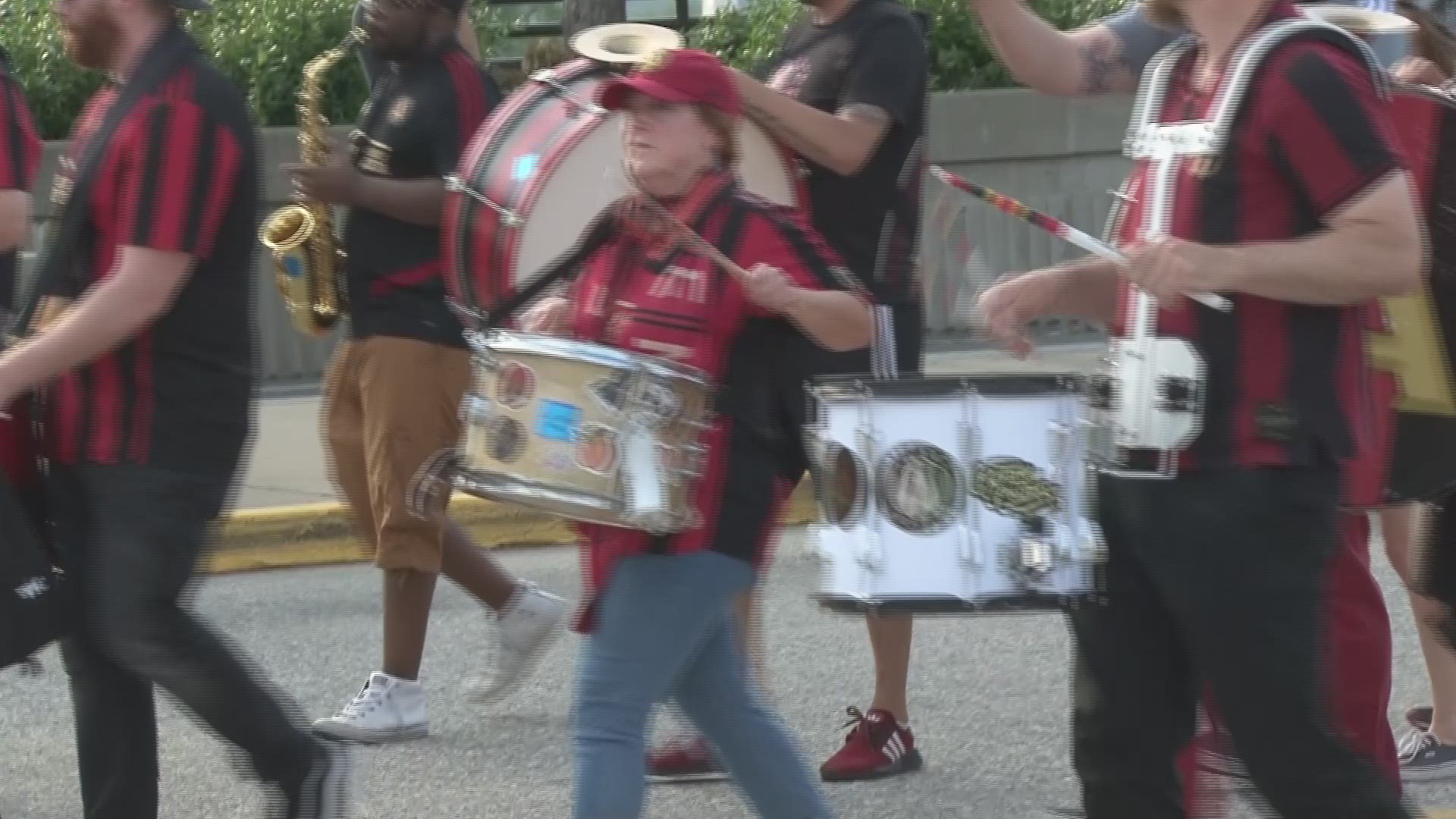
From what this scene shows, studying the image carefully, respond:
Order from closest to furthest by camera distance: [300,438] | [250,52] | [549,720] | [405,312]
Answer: [405,312] < [549,720] < [300,438] < [250,52]

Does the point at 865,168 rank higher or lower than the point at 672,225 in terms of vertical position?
higher

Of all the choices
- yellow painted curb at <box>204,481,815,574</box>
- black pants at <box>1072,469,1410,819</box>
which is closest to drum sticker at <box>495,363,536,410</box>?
black pants at <box>1072,469,1410,819</box>

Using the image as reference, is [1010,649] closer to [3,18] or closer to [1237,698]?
[1237,698]

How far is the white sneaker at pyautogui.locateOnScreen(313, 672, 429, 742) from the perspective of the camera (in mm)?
5250

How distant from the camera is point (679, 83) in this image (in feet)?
11.3

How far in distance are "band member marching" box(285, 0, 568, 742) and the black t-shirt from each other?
0.93m

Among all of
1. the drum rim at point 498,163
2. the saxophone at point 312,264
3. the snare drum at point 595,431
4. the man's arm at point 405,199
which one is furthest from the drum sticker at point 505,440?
the saxophone at point 312,264

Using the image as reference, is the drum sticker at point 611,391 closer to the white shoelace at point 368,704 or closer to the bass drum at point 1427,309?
the bass drum at point 1427,309

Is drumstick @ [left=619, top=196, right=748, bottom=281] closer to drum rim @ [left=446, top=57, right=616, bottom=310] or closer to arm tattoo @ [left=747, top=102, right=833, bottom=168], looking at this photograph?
arm tattoo @ [left=747, top=102, right=833, bottom=168]

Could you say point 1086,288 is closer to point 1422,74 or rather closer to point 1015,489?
point 1015,489

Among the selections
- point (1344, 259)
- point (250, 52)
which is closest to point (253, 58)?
point (250, 52)

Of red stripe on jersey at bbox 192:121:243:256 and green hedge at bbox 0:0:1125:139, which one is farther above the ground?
green hedge at bbox 0:0:1125:139

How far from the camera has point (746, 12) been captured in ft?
40.5

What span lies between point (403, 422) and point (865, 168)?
1351 mm
